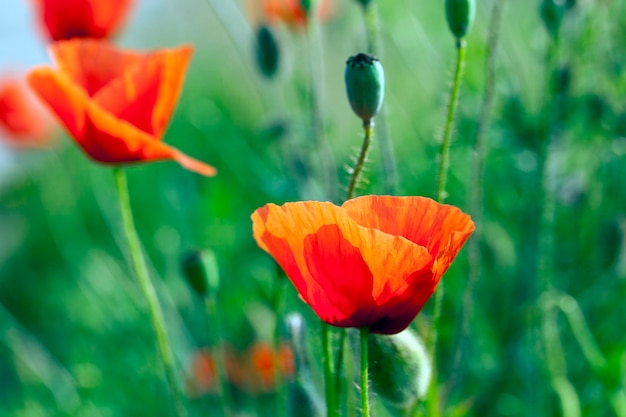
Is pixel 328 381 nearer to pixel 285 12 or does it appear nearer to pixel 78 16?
pixel 78 16

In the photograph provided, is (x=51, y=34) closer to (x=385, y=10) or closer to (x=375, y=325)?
(x=385, y=10)

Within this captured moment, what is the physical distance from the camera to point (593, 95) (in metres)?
0.89

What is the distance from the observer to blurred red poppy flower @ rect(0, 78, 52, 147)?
5.32 feet

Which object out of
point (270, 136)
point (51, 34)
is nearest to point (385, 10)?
point (270, 136)

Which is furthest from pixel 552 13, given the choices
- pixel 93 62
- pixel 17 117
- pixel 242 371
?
pixel 17 117

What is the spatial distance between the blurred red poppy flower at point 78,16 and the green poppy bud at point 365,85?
21.2 inches

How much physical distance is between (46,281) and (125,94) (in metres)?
1.32

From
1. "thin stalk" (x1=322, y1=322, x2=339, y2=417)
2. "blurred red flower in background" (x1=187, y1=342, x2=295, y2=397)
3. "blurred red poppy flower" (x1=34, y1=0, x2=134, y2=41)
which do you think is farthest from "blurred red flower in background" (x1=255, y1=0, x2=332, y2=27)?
"thin stalk" (x1=322, y1=322, x2=339, y2=417)

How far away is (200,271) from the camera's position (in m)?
0.70

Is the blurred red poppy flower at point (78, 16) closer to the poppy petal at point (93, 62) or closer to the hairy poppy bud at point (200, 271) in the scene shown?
the poppy petal at point (93, 62)

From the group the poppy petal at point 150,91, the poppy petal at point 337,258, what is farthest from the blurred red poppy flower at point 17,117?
the poppy petal at point 337,258

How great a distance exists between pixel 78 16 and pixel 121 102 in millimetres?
326

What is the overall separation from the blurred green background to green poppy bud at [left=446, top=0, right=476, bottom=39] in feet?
0.39

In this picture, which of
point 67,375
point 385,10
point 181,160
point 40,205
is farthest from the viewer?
point 40,205
